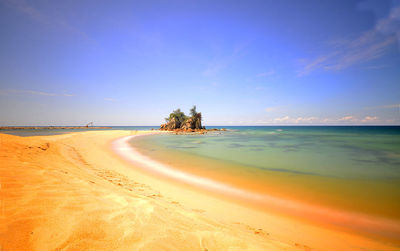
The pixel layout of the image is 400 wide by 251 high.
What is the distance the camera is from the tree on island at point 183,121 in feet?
198

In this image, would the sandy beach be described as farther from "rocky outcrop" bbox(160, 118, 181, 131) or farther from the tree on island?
"rocky outcrop" bbox(160, 118, 181, 131)

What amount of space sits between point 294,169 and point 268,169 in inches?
65.5

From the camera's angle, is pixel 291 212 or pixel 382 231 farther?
pixel 291 212

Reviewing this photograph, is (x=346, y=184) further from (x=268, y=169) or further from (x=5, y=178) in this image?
(x=5, y=178)

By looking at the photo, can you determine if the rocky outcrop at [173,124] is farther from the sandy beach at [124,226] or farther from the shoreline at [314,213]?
the sandy beach at [124,226]

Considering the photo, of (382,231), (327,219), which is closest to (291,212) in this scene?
(327,219)

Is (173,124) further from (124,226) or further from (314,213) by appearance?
(124,226)

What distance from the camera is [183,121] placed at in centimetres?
6500

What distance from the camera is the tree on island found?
60237mm

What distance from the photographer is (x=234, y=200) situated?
5059 millimetres

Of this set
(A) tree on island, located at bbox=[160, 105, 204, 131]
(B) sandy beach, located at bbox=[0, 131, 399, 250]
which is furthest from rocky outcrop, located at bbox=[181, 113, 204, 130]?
(B) sandy beach, located at bbox=[0, 131, 399, 250]

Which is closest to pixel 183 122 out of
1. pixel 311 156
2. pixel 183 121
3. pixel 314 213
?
pixel 183 121

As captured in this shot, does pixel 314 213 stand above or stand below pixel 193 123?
below

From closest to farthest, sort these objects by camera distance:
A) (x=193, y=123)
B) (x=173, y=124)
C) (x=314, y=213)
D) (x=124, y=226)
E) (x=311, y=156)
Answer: (x=124, y=226) → (x=314, y=213) → (x=311, y=156) → (x=193, y=123) → (x=173, y=124)
